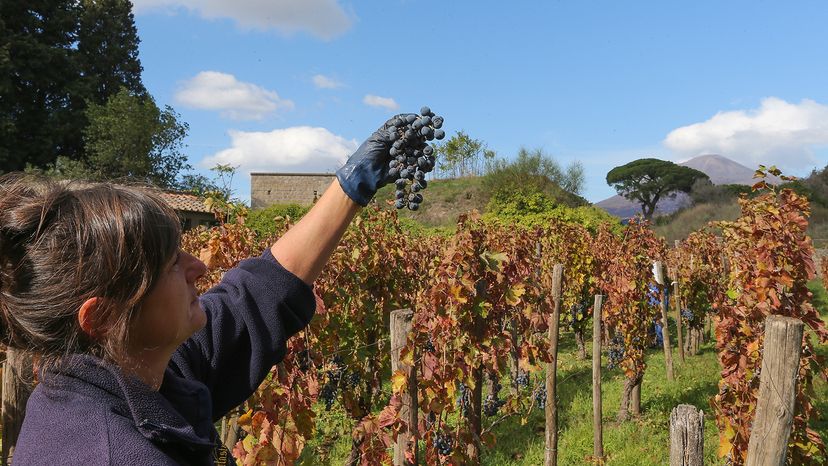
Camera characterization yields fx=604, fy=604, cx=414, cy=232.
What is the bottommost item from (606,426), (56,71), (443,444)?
(606,426)

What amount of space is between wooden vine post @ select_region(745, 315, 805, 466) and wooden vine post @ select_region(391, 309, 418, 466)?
1.53 metres

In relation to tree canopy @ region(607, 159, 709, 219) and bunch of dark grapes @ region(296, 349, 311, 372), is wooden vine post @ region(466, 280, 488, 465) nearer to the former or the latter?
bunch of dark grapes @ region(296, 349, 311, 372)

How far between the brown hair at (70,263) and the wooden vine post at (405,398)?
2.14m

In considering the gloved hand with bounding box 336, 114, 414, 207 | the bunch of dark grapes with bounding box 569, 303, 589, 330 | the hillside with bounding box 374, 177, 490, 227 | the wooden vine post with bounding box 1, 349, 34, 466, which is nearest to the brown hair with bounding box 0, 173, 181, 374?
the gloved hand with bounding box 336, 114, 414, 207

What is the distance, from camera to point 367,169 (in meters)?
1.71

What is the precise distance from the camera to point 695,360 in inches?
354

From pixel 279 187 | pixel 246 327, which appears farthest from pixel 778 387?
pixel 279 187

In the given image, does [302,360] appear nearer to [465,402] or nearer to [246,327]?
[465,402]

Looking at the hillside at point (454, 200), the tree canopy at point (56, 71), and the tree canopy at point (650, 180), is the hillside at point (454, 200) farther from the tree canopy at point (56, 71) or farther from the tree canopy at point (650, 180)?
the tree canopy at point (650, 180)

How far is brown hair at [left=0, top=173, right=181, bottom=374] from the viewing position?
3.41 feet

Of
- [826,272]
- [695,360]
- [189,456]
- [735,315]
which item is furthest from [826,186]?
[189,456]

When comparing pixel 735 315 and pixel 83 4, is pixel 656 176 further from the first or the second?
pixel 735 315

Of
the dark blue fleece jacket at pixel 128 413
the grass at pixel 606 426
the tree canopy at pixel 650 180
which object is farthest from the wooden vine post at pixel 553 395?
the tree canopy at pixel 650 180

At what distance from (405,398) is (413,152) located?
1789 mm
